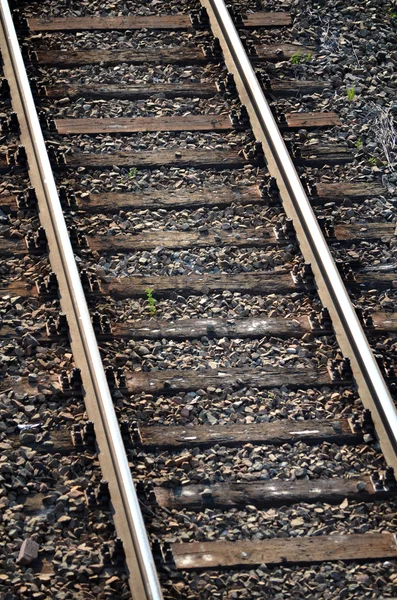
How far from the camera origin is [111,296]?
745 centimetres

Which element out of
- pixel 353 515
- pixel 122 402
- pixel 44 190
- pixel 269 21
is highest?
pixel 269 21

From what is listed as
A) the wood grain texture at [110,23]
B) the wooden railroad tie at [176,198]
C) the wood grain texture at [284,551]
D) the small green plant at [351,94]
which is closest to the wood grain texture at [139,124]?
the wooden railroad tie at [176,198]

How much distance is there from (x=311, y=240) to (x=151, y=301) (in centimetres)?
122

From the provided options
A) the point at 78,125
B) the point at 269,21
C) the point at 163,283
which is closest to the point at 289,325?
the point at 163,283

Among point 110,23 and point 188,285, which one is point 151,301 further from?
point 110,23

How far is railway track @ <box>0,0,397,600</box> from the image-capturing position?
6090 mm

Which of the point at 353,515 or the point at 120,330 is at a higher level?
the point at 120,330

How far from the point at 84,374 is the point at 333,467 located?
153cm

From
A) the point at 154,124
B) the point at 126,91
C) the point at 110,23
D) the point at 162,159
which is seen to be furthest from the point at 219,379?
the point at 110,23

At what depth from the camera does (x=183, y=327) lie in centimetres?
726

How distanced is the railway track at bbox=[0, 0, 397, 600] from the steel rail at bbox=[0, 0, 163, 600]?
0.01 meters

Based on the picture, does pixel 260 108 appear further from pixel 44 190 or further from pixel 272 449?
pixel 272 449

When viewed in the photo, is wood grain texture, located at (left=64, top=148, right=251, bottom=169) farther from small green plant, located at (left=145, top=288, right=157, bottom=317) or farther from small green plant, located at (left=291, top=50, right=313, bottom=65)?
small green plant, located at (left=291, top=50, right=313, bottom=65)

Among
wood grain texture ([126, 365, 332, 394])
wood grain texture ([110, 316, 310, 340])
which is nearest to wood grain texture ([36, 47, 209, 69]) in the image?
wood grain texture ([110, 316, 310, 340])
